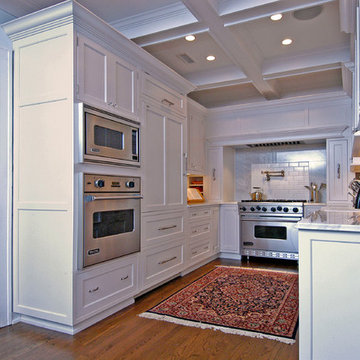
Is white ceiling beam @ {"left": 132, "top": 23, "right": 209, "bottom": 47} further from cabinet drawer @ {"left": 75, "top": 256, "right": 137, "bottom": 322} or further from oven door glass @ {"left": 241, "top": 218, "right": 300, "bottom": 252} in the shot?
oven door glass @ {"left": 241, "top": 218, "right": 300, "bottom": 252}

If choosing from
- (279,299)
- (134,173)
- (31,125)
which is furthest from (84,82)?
(279,299)

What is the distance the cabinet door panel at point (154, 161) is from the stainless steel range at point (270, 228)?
189 cm

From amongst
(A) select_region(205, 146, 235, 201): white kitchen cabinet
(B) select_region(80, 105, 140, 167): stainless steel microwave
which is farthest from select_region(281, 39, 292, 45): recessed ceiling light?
(A) select_region(205, 146, 235, 201): white kitchen cabinet

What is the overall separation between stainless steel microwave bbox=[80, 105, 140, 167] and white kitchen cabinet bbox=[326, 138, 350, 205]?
112 inches

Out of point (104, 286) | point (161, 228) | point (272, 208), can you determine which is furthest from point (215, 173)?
point (104, 286)

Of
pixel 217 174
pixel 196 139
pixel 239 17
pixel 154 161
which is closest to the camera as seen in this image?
pixel 239 17

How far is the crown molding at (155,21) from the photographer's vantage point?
9.26 ft

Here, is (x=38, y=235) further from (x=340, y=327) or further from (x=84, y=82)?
(x=340, y=327)

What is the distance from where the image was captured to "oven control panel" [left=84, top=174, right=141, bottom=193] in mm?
2449

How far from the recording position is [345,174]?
4.39 meters

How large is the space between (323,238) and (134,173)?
69.5 inches

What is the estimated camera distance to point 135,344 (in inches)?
87.4

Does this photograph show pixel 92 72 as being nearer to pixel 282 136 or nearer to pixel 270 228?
pixel 282 136

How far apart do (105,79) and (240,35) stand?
1.46 m
